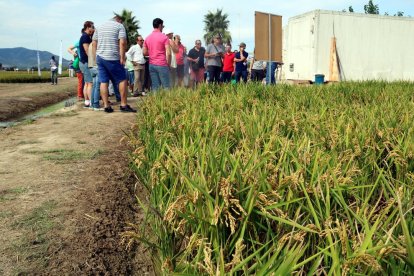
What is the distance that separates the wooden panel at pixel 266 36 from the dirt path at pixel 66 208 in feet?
20.5

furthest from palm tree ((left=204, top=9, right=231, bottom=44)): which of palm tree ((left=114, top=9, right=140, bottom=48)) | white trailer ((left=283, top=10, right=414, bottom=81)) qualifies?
white trailer ((left=283, top=10, right=414, bottom=81))

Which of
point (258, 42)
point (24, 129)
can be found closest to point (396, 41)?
point (258, 42)

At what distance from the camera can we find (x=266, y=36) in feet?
33.1

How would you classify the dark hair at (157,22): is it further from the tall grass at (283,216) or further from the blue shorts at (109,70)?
the tall grass at (283,216)

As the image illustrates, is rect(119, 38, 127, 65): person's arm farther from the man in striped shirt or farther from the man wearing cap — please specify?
the man wearing cap

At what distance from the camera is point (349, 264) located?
1.19 m

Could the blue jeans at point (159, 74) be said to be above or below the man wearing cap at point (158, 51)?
below

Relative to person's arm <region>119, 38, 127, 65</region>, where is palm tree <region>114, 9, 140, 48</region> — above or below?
above

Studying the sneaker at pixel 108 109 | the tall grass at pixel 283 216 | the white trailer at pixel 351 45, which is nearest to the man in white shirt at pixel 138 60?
the sneaker at pixel 108 109

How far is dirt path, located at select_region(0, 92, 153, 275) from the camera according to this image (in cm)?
196

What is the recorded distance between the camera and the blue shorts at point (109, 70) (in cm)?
705

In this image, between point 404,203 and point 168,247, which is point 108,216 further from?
point 404,203

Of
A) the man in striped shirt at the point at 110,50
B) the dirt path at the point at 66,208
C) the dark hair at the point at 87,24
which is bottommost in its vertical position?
the dirt path at the point at 66,208

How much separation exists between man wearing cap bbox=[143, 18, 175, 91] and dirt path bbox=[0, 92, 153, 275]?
3.82 m
